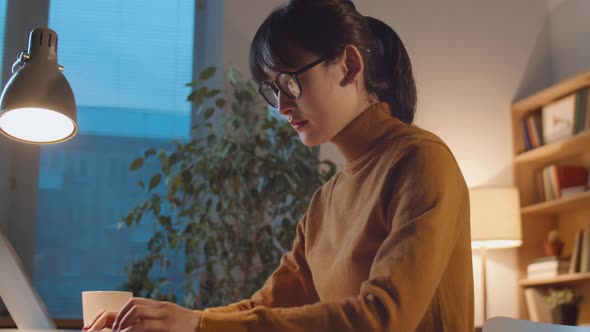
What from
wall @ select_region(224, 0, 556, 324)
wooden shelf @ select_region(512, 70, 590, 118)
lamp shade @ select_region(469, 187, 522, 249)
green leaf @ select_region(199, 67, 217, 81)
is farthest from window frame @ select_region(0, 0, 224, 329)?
wooden shelf @ select_region(512, 70, 590, 118)

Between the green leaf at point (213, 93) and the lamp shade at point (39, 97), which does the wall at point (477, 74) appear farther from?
the lamp shade at point (39, 97)

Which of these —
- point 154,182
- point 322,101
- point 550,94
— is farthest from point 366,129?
point 550,94

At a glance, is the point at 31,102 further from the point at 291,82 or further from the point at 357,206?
the point at 357,206

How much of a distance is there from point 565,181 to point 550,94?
0.50m

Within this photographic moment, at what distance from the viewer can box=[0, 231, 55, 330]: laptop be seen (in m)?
1.22

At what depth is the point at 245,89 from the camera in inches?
130

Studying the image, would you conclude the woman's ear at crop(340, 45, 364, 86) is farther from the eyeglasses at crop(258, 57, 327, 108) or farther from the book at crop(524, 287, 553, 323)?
the book at crop(524, 287, 553, 323)

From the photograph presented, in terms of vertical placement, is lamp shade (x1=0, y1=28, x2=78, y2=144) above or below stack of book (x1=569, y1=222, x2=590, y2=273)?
above

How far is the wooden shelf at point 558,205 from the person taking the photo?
3785mm

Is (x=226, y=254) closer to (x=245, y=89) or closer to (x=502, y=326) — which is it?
(x=245, y=89)

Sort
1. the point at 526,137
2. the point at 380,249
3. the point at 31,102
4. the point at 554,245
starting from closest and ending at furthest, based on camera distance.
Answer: the point at 380,249 → the point at 31,102 → the point at 554,245 → the point at 526,137

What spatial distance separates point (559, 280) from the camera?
3.87 metres

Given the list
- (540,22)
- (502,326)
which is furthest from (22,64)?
(540,22)

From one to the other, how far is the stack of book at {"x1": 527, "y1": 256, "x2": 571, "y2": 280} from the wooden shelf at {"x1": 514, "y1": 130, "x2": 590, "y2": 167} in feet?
1.88
